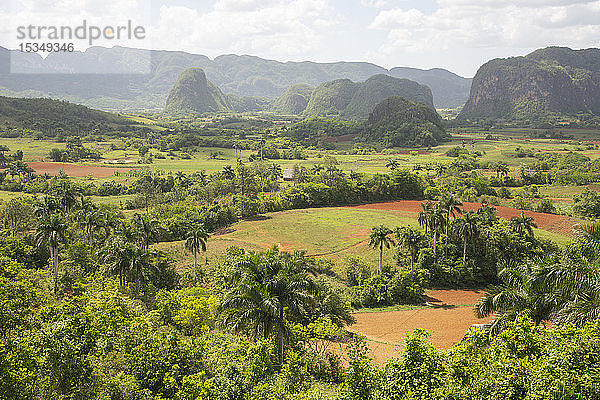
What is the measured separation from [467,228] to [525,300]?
1263 inches

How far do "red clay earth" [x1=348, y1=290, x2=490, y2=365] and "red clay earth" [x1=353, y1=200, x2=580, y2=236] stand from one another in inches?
897

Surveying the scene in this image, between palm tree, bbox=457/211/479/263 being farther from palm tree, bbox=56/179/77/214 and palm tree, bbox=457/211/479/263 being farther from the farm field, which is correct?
palm tree, bbox=56/179/77/214

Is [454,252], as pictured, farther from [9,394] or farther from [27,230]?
[27,230]

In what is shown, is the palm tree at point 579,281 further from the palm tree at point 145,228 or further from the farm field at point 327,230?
the palm tree at point 145,228

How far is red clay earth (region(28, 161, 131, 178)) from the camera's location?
11486cm

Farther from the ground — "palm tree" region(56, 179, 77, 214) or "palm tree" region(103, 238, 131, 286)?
"palm tree" region(56, 179, 77, 214)

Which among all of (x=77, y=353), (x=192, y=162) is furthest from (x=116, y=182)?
(x=77, y=353)

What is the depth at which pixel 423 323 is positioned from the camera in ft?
131

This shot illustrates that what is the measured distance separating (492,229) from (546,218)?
2695 centimetres

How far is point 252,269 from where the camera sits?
91.3 feet

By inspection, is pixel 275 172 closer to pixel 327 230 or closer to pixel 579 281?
pixel 327 230

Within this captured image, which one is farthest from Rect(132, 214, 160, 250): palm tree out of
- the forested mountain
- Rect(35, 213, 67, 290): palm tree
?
the forested mountain

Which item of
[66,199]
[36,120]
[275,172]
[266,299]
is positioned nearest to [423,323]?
[266,299]

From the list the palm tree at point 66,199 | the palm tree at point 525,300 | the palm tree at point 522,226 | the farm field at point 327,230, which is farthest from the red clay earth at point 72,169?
the palm tree at point 525,300
